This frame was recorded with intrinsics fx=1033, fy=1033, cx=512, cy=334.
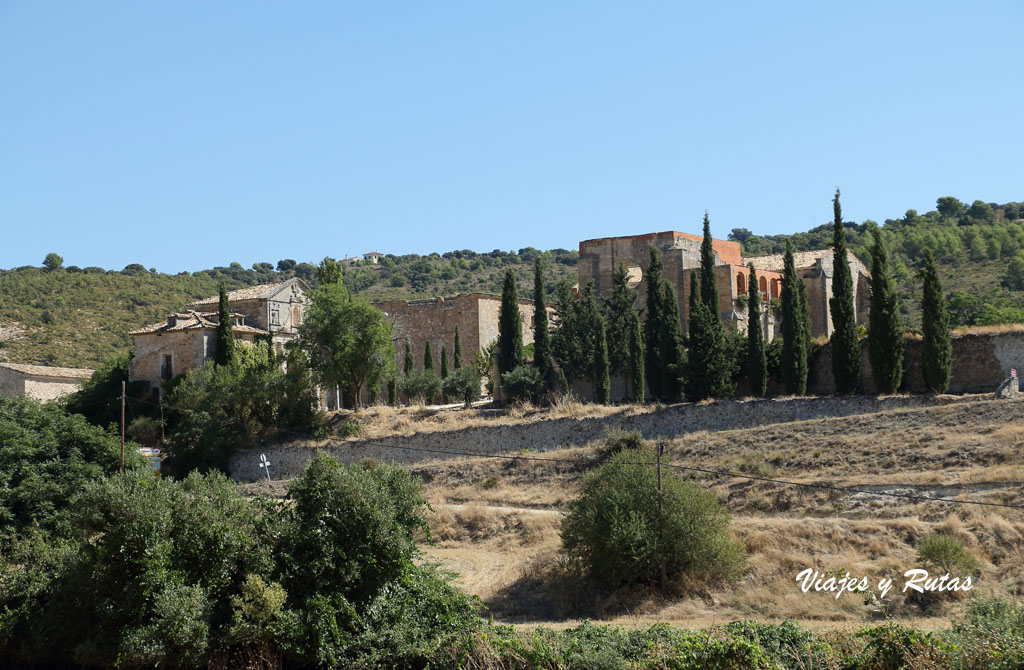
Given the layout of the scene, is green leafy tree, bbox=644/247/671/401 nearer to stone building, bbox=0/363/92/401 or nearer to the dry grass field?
the dry grass field

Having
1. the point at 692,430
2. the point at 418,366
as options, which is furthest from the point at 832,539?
the point at 418,366

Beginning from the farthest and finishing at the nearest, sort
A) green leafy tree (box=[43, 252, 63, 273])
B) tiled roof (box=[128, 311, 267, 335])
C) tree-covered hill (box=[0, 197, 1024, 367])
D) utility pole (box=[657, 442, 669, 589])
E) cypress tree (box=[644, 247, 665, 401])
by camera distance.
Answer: green leafy tree (box=[43, 252, 63, 273])
tree-covered hill (box=[0, 197, 1024, 367])
tiled roof (box=[128, 311, 267, 335])
cypress tree (box=[644, 247, 665, 401])
utility pole (box=[657, 442, 669, 589])

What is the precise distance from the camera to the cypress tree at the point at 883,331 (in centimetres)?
2950

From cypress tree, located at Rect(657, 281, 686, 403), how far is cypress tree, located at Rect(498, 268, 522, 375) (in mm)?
6286

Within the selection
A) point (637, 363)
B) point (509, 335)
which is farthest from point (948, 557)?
point (509, 335)

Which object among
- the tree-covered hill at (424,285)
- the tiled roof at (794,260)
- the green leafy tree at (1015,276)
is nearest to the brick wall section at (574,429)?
the tiled roof at (794,260)

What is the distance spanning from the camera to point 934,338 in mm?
28719

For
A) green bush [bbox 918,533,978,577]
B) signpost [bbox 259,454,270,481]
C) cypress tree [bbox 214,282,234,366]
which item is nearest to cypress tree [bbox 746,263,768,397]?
green bush [bbox 918,533,978,577]

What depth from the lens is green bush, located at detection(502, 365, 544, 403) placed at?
37344 millimetres

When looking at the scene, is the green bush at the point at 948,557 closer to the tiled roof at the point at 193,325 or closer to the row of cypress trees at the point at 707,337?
the row of cypress trees at the point at 707,337

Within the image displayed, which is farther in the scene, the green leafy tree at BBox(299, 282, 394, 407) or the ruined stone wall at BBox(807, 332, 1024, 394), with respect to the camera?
the green leafy tree at BBox(299, 282, 394, 407)

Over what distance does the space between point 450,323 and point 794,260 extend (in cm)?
1740

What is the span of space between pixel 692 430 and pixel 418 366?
24.6 m

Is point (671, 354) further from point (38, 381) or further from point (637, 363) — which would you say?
point (38, 381)
